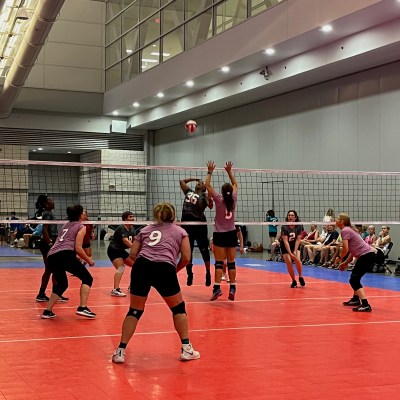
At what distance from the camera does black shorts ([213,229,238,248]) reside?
36.7 ft

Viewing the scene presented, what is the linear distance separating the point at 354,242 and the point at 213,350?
3.96 m

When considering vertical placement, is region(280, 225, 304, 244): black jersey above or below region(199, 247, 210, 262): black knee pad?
above

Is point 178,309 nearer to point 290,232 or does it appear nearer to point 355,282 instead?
point 355,282

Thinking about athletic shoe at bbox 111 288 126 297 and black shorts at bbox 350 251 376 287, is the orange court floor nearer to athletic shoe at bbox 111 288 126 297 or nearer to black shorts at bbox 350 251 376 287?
athletic shoe at bbox 111 288 126 297

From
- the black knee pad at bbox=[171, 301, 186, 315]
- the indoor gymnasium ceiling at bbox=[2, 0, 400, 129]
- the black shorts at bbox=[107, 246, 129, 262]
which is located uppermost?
the indoor gymnasium ceiling at bbox=[2, 0, 400, 129]

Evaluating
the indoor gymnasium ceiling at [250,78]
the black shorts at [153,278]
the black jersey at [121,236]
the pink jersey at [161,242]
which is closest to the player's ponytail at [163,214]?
the pink jersey at [161,242]

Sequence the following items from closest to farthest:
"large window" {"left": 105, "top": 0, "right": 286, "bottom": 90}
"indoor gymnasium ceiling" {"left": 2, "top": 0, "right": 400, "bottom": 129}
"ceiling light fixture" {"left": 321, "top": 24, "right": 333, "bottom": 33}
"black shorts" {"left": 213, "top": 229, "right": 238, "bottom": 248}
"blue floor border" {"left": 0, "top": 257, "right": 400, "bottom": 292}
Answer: "black shorts" {"left": 213, "top": 229, "right": 238, "bottom": 248}, "blue floor border" {"left": 0, "top": 257, "right": 400, "bottom": 292}, "indoor gymnasium ceiling" {"left": 2, "top": 0, "right": 400, "bottom": 129}, "ceiling light fixture" {"left": 321, "top": 24, "right": 333, "bottom": 33}, "large window" {"left": 105, "top": 0, "right": 286, "bottom": 90}

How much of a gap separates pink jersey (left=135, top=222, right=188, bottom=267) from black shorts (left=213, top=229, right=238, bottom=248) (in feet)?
14.0

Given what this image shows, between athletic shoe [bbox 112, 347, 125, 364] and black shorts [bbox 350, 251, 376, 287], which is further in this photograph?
black shorts [bbox 350, 251, 376, 287]

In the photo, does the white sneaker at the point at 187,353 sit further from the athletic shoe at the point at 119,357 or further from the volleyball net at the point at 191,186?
the volleyball net at the point at 191,186

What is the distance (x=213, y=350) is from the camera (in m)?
7.42

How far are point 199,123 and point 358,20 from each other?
1366 cm

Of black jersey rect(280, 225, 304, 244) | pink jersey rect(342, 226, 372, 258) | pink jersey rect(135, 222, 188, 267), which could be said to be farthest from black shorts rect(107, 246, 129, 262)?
pink jersey rect(135, 222, 188, 267)

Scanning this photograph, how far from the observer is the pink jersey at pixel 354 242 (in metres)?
10.5
